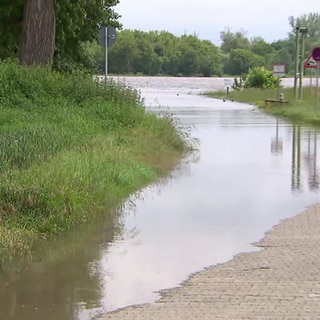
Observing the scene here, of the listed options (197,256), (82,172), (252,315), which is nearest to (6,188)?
(82,172)

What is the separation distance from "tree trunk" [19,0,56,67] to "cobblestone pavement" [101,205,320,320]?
1378 cm

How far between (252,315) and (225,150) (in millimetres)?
11120

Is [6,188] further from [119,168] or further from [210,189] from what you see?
[210,189]

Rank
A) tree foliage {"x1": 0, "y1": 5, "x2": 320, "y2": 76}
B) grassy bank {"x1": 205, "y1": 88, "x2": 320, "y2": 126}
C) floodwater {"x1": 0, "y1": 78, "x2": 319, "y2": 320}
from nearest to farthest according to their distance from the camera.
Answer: floodwater {"x1": 0, "y1": 78, "x2": 319, "y2": 320}
tree foliage {"x1": 0, "y1": 5, "x2": 320, "y2": 76}
grassy bank {"x1": 205, "y1": 88, "x2": 320, "y2": 126}

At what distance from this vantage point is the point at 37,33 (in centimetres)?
2038

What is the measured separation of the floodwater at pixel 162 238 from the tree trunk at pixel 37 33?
7393 mm

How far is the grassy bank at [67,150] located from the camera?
8109 millimetres

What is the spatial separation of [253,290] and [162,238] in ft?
7.04

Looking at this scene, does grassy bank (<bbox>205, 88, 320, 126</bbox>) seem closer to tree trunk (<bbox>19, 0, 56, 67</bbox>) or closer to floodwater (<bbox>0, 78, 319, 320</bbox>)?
tree trunk (<bbox>19, 0, 56, 67</bbox>)

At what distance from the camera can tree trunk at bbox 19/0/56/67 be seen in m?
20.1

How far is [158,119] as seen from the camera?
55.5ft

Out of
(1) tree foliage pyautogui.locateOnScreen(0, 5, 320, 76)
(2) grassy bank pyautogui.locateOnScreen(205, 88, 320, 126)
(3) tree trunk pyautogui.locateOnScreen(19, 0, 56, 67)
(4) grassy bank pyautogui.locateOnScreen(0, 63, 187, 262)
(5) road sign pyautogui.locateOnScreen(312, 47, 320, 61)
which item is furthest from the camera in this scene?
(5) road sign pyautogui.locateOnScreen(312, 47, 320, 61)

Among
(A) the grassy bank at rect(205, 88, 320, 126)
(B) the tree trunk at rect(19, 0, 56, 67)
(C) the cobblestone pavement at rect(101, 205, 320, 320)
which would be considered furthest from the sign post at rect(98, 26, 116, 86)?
(C) the cobblestone pavement at rect(101, 205, 320, 320)

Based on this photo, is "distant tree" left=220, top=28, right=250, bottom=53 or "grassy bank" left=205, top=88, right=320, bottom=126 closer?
"grassy bank" left=205, top=88, right=320, bottom=126
